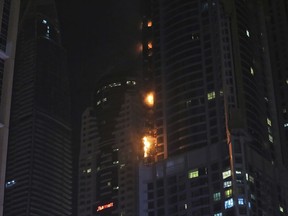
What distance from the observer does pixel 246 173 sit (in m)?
145

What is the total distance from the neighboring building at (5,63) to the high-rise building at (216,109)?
80638 millimetres

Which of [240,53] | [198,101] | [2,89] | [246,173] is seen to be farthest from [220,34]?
[2,89]

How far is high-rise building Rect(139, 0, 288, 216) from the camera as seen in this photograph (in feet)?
486

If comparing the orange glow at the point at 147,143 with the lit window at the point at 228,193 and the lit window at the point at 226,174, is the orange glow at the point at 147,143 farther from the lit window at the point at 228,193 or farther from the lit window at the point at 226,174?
the lit window at the point at 228,193

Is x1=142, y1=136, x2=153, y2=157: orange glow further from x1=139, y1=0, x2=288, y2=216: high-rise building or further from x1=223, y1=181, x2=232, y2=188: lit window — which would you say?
x1=223, y1=181, x2=232, y2=188: lit window

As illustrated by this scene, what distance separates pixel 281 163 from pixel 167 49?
1618 inches

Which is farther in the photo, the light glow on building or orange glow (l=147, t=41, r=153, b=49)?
orange glow (l=147, t=41, r=153, b=49)

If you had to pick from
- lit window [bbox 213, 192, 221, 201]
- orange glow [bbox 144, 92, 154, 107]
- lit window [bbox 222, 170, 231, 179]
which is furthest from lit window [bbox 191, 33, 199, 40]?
lit window [bbox 213, 192, 221, 201]

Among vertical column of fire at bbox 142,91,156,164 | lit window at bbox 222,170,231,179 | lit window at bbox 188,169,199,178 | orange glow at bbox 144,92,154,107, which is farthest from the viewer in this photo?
orange glow at bbox 144,92,154,107

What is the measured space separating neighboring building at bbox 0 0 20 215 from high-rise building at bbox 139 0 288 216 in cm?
8064

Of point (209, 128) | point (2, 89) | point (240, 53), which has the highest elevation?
point (240, 53)

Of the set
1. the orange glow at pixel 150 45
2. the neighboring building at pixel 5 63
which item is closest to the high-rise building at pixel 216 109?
the orange glow at pixel 150 45

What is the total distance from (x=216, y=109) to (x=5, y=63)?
94837 mm

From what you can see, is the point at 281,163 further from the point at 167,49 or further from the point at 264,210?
the point at 167,49
